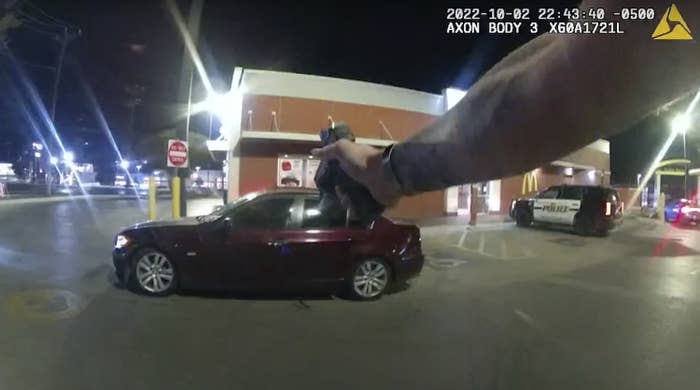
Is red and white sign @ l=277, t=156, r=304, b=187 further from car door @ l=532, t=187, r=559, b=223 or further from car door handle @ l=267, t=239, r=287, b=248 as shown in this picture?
car door handle @ l=267, t=239, r=287, b=248

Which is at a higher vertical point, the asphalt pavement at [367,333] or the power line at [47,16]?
the power line at [47,16]

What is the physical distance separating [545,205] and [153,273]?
1398 cm

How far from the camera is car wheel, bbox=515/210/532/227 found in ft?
59.1

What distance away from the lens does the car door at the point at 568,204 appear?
Result: 53.3 feet

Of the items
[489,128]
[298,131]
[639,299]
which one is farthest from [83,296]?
[298,131]

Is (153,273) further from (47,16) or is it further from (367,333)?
(47,16)

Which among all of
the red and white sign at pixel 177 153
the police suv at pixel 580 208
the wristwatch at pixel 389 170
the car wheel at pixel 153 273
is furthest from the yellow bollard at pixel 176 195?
the police suv at pixel 580 208

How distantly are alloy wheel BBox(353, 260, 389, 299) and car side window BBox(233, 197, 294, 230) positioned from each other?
3.94 feet

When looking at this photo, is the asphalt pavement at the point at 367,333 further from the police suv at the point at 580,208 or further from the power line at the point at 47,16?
the power line at the point at 47,16

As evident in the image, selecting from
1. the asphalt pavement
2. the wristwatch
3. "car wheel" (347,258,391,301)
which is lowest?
the asphalt pavement

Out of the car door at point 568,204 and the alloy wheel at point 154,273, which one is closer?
the alloy wheel at point 154,273

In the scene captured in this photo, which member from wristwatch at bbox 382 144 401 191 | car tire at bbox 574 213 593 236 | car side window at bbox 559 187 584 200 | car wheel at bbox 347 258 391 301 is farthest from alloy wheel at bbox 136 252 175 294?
car side window at bbox 559 187 584 200

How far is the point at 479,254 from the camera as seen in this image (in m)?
11.5

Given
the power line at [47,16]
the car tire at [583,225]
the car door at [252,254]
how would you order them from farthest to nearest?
1. the power line at [47,16]
2. the car tire at [583,225]
3. the car door at [252,254]
